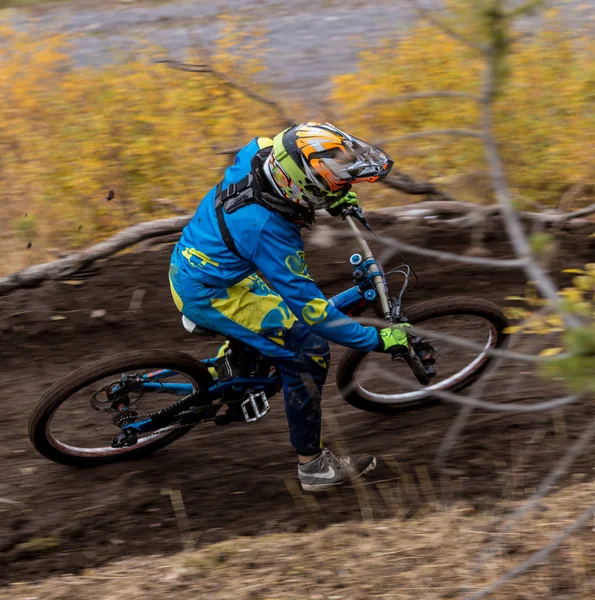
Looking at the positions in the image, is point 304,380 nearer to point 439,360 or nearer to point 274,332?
point 274,332

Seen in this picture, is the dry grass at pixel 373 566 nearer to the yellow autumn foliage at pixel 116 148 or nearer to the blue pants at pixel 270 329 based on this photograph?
the blue pants at pixel 270 329

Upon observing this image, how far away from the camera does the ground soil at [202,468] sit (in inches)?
161

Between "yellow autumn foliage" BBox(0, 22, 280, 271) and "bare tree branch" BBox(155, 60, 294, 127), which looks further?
"yellow autumn foliage" BBox(0, 22, 280, 271)

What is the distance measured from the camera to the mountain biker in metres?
3.43

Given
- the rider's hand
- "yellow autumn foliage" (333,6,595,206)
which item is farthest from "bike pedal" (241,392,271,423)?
"yellow autumn foliage" (333,6,595,206)

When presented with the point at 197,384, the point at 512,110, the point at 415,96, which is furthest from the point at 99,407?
the point at 512,110

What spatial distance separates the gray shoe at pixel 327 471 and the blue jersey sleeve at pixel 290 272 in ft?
3.54

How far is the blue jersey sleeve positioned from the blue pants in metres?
0.46

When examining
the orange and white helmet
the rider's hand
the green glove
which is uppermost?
the orange and white helmet

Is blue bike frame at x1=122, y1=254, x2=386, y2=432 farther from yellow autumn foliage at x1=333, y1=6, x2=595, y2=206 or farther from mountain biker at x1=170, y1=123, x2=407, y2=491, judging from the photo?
yellow autumn foliage at x1=333, y1=6, x2=595, y2=206

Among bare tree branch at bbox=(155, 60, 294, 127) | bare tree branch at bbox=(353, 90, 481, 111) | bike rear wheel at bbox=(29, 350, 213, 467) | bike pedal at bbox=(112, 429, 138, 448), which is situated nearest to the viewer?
bare tree branch at bbox=(353, 90, 481, 111)

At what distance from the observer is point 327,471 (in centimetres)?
429

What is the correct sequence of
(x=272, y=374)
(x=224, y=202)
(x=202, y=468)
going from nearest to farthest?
(x=224, y=202), (x=272, y=374), (x=202, y=468)

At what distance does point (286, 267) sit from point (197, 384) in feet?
4.12
